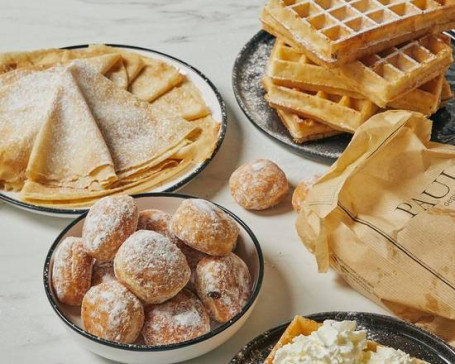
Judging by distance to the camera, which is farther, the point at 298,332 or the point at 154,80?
the point at 154,80

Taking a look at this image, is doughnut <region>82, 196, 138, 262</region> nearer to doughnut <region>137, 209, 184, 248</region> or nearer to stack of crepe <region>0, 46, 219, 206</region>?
doughnut <region>137, 209, 184, 248</region>

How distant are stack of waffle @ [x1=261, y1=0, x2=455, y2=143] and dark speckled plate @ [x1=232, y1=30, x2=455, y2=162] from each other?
0.03 m

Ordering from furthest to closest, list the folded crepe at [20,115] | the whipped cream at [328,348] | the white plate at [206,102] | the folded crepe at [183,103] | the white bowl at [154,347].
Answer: the folded crepe at [183,103] < the folded crepe at [20,115] < the white plate at [206,102] < the white bowl at [154,347] < the whipped cream at [328,348]

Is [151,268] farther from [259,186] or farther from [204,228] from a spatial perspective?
[259,186]

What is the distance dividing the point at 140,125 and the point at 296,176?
0.40m

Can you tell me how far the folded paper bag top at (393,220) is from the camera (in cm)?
130

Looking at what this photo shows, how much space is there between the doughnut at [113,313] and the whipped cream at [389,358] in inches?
15.5

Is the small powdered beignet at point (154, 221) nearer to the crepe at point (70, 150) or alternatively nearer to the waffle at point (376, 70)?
the crepe at point (70, 150)

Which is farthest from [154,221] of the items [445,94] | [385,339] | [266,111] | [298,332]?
[445,94]

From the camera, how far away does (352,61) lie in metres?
1.71

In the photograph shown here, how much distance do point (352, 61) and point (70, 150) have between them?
27.1 inches

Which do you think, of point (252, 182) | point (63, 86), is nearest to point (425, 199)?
point (252, 182)

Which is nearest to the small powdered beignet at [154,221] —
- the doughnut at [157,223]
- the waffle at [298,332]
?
the doughnut at [157,223]

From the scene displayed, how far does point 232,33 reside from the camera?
2277 millimetres
